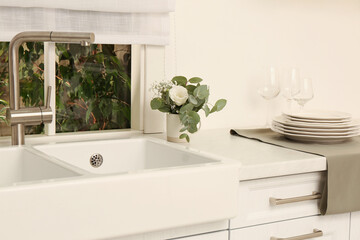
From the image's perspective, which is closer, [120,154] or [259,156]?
[259,156]

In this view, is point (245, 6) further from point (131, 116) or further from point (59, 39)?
point (59, 39)

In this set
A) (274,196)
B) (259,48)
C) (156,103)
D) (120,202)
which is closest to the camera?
(120,202)

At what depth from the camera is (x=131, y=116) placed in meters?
2.13

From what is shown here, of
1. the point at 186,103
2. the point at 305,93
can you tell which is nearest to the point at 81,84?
the point at 186,103

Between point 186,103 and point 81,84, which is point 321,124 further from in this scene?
point 81,84

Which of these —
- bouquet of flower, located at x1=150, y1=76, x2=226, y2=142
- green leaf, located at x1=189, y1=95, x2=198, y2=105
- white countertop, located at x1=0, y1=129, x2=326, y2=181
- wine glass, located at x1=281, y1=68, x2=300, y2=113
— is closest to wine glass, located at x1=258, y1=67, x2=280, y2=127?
wine glass, located at x1=281, y1=68, x2=300, y2=113

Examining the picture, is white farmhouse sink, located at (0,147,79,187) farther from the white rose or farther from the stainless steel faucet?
the white rose

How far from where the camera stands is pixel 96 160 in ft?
5.96

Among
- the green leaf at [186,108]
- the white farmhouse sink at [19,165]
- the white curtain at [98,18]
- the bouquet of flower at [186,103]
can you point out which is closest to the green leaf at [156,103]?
the bouquet of flower at [186,103]

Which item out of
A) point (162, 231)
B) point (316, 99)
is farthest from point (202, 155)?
point (316, 99)

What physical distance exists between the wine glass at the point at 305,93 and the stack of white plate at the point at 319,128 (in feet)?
0.96

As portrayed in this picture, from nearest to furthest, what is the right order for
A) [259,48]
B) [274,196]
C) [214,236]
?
1. [214,236]
2. [274,196]
3. [259,48]

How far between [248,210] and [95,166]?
21.0 inches

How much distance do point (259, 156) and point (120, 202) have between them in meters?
0.55
